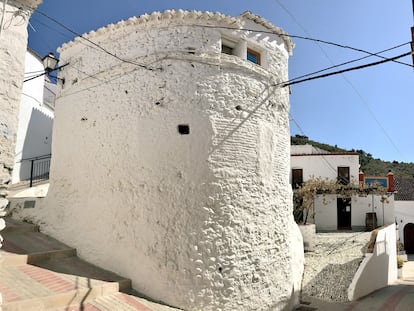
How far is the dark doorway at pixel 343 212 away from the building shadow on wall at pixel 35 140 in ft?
51.1

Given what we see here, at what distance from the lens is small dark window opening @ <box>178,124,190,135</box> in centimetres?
725

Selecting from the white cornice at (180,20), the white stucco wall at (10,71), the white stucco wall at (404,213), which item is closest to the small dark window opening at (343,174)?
the white stucco wall at (404,213)

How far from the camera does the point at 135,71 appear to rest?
7.62 m

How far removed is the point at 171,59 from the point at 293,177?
601 inches

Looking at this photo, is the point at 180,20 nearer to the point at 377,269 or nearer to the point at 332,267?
the point at 332,267

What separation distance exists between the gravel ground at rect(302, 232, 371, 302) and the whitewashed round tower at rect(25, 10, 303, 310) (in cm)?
194

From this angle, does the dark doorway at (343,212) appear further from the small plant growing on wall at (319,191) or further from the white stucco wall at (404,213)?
the white stucco wall at (404,213)

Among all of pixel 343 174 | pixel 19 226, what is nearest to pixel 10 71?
pixel 19 226

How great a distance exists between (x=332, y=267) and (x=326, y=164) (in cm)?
1049

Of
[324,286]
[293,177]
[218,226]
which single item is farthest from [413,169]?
[218,226]

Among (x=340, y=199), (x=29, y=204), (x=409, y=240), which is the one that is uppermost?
(x=340, y=199)

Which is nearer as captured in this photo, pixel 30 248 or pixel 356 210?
pixel 30 248

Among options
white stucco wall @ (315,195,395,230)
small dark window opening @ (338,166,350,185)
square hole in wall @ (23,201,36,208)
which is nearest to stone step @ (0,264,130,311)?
square hole in wall @ (23,201,36,208)

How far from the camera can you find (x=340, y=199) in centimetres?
1895
